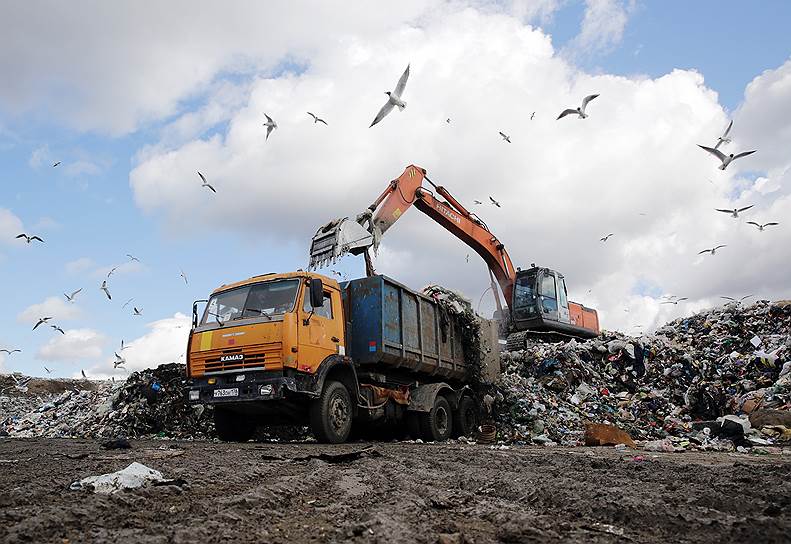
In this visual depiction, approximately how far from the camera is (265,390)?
23.5 feet

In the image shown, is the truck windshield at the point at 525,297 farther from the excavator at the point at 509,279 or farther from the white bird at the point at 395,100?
the white bird at the point at 395,100

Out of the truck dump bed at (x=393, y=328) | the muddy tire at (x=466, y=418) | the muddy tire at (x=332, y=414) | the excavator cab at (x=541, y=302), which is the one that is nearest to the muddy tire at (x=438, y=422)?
the muddy tire at (x=466, y=418)

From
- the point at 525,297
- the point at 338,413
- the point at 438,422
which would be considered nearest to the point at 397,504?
the point at 338,413

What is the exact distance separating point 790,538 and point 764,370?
1074cm

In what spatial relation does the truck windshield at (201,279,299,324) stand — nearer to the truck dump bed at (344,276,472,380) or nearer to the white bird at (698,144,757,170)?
the truck dump bed at (344,276,472,380)

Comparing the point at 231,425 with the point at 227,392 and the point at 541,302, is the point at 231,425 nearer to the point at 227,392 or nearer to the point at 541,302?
Answer: the point at 227,392

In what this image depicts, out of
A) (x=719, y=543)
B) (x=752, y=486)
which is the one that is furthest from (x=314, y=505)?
(x=752, y=486)

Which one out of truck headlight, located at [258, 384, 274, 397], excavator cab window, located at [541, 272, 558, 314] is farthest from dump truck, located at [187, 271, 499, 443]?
excavator cab window, located at [541, 272, 558, 314]

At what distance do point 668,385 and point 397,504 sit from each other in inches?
413

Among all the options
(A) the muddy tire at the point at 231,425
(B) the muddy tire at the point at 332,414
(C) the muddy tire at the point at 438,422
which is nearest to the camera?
(B) the muddy tire at the point at 332,414

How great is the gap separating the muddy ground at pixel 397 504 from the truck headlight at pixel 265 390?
208 centimetres

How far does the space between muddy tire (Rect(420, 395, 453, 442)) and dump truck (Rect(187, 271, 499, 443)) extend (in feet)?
0.06

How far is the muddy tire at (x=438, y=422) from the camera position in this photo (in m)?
9.55

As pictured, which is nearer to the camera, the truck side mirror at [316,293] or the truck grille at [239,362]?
the truck grille at [239,362]
